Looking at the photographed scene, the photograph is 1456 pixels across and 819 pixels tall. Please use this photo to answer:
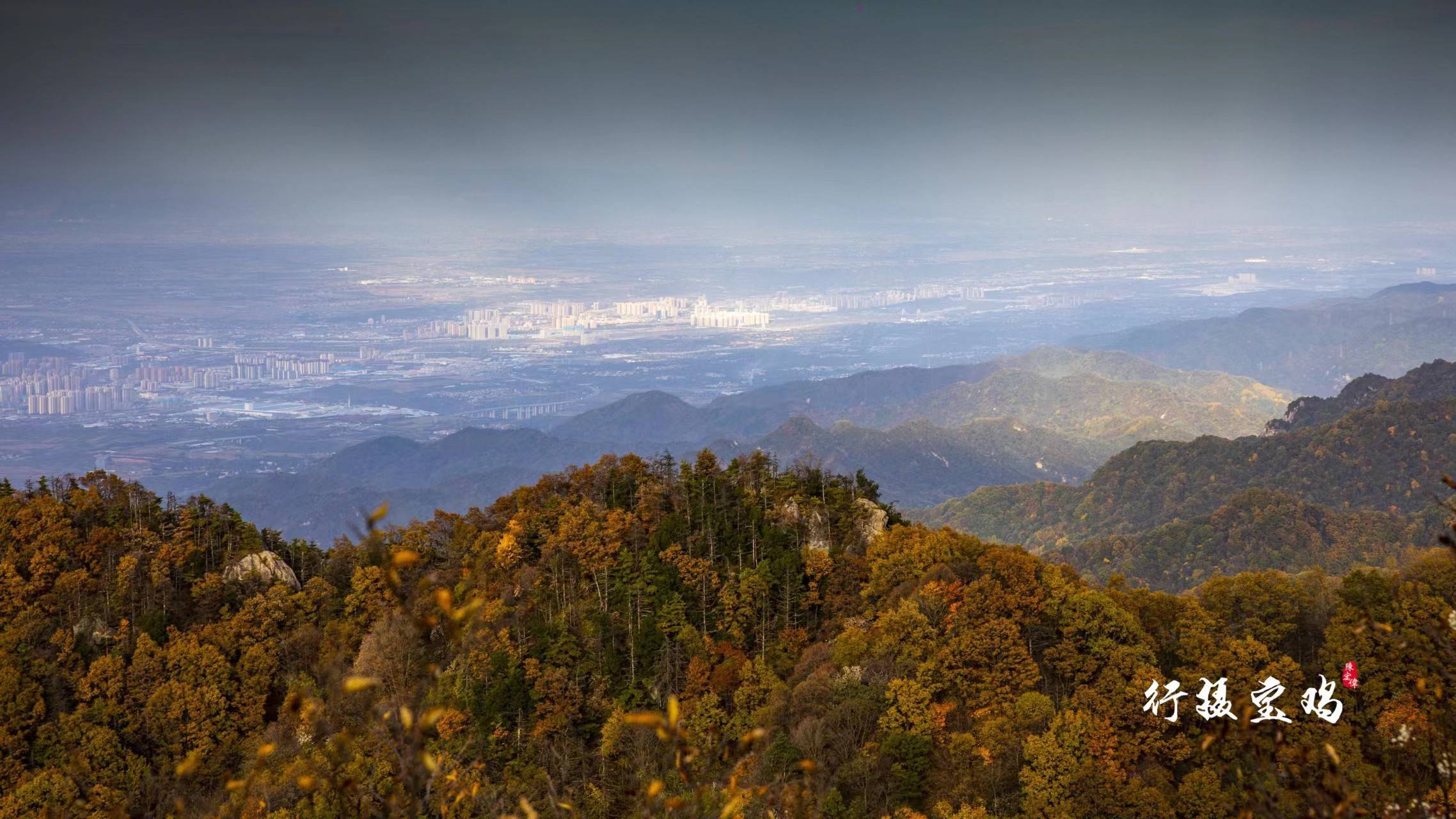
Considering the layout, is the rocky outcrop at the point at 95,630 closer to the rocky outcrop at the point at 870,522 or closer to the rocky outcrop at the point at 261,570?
the rocky outcrop at the point at 261,570

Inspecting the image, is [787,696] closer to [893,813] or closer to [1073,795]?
[893,813]

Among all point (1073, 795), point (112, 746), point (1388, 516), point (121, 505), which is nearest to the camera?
point (1073, 795)

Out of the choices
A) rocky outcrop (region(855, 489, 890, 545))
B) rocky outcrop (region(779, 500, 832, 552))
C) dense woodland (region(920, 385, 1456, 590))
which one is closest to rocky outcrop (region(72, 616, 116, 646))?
rocky outcrop (region(779, 500, 832, 552))

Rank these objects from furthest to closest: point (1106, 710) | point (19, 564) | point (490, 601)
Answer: point (19, 564) < point (490, 601) < point (1106, 710)

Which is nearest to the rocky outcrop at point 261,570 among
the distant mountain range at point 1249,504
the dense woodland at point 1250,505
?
the dense woodland at point 1250,505

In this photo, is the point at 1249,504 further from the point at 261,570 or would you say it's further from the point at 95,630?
the point at 95,630

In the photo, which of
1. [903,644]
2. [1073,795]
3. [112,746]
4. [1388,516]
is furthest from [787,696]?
[1388,516]
